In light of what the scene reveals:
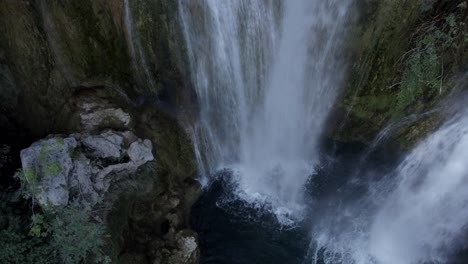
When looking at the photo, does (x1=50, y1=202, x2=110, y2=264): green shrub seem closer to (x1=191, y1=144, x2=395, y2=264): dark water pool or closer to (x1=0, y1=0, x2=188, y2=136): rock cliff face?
(x1=0, y1=0, x2=188, y2=136): rock cliff face

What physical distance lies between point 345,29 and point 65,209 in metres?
4.67

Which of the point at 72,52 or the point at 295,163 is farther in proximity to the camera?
the point at 295,163

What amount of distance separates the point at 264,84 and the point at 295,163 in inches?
77.8

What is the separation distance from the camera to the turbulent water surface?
5.75 meters

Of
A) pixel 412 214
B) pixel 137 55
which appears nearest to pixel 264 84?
pixel 137 55

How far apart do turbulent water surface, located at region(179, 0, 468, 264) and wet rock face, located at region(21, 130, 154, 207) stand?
4.90ft

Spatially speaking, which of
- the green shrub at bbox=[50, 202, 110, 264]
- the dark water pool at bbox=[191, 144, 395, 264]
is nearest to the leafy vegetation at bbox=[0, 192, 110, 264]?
the green shrub at bbox=[50, 202, 110, 264]

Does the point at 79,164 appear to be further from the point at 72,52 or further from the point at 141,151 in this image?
the point at 72,52

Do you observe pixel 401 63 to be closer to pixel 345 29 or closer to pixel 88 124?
pixel 345 29

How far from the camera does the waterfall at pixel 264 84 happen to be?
5551mm

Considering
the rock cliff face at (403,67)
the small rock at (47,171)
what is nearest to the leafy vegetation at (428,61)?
the rock cliff face at (403,67)

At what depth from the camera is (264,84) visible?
647 centimetres

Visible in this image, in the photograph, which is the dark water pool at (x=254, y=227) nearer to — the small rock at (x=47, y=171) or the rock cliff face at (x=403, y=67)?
the rock cliff face at (x=403, y=67)

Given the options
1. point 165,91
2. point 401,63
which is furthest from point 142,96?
point 401,63
